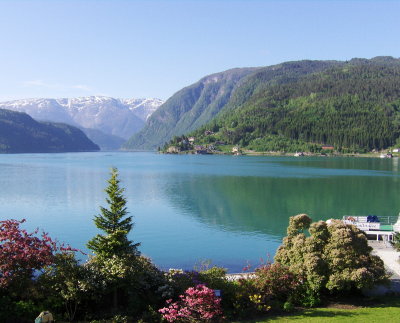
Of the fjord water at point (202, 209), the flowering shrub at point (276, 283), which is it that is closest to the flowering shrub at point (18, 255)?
the flowering shrub at point (276, 283)

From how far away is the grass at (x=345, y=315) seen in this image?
19094 millimetres

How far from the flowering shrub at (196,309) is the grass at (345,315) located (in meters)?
1.84

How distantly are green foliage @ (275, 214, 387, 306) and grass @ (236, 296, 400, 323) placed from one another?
106 centimetres

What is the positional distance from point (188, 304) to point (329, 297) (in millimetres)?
8802

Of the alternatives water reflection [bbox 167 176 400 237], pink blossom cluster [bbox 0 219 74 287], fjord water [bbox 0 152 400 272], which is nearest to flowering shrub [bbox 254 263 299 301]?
pink blossom cluster [bbox 0 219 74 287]

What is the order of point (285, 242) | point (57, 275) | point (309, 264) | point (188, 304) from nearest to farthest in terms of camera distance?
point (188, 304)
point (57, 275)
point (309, 264)
point (285, 242)

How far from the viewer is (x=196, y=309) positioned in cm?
1870

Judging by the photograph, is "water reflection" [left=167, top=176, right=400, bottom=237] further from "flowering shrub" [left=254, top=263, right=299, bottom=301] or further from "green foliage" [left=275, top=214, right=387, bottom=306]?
"flowering shrub" [left=254, top=263, right=299, bottom=301]

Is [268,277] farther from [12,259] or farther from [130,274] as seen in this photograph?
[12,259]

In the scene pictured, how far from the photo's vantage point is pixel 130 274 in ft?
65.9

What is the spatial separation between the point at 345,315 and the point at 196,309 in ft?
24.8

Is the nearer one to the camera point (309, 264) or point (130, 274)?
point (130, 274)

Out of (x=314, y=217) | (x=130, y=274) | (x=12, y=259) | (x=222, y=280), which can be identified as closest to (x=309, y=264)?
(x=222, y=280)

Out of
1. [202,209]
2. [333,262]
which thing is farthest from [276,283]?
[202,209]
